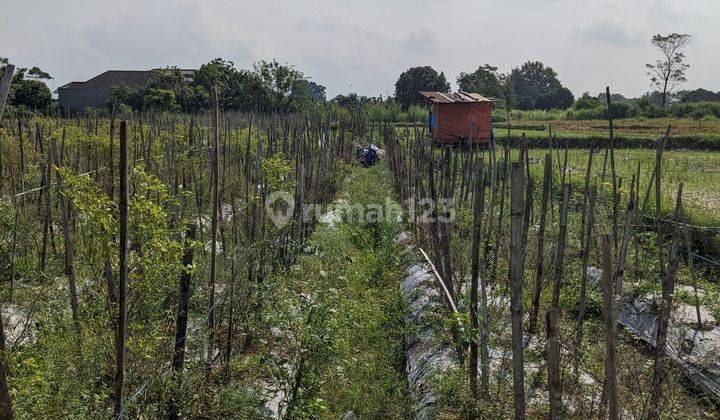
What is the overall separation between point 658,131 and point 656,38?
2118 centimetres

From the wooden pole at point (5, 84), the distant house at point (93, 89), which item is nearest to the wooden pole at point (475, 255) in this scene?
the wooden pole at point (5, 84)

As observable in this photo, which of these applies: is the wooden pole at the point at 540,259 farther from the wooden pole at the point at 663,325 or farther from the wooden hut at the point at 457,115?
the wooden hut at the point at 457,115

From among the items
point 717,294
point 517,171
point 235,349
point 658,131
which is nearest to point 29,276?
point 235,349

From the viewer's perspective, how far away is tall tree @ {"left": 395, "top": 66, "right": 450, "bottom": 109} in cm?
4269

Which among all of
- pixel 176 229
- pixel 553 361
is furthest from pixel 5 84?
pixel 553 361

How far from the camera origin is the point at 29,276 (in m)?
5.95

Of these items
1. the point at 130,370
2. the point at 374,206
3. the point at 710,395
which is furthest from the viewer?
the point at 374,206

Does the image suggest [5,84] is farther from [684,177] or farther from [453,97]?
[453,97]

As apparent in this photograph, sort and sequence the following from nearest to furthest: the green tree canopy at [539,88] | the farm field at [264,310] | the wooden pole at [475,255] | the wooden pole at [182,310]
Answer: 1. the farm field at [264,310]
2. the wooden pole at [182,310]
3. the wooden pole at [475,255]
4. the green tree canopy at [539,88]

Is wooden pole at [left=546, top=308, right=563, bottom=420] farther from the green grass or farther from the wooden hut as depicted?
the wooden hut

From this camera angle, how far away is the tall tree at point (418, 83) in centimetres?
4269

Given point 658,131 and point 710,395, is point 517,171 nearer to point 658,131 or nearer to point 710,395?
point 710,395

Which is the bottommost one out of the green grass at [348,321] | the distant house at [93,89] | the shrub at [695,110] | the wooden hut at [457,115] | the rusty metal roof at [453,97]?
the green grass at [348,321]

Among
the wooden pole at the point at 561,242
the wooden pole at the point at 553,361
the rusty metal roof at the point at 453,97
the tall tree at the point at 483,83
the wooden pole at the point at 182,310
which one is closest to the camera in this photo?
the wooden pole at the point at 553,361
